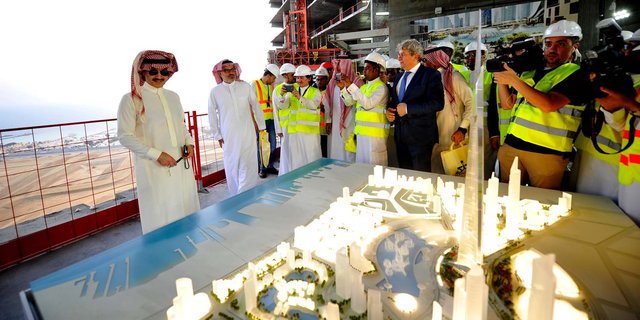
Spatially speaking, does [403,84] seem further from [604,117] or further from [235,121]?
[235,121]

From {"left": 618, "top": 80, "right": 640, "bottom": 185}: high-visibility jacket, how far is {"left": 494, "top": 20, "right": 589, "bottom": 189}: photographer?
0.30 meters

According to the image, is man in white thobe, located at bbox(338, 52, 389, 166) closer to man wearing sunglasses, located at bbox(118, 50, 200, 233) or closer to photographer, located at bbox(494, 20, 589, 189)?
photographer, located at bbox(494, 20, 589, 189)

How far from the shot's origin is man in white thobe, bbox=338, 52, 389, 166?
3.74 metres

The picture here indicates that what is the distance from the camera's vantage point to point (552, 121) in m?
2.40

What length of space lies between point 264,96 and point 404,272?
519 centimetres

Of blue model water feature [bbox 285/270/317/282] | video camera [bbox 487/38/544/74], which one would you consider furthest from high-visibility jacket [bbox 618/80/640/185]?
blue model water feature [bbox 285/270/317/282]

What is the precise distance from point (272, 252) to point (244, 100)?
10.8 ft

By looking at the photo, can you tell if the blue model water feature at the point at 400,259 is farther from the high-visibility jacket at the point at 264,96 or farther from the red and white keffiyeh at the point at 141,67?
the high-visibility jacket at the point at 264,96

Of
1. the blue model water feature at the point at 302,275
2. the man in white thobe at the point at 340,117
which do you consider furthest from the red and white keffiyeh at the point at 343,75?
the blue model water feature at the point at 302,275

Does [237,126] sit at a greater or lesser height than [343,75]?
lesser

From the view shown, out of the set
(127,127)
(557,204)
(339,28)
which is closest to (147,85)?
(127,127)

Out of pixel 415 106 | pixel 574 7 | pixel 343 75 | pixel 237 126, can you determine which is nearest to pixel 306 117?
pixel 343 75

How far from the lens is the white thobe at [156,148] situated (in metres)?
2.58

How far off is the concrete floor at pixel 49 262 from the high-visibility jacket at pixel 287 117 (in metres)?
2.35
